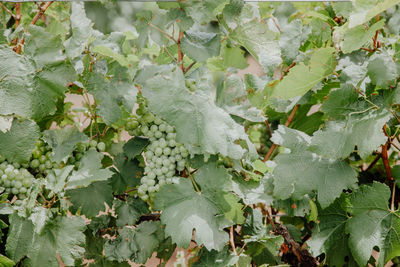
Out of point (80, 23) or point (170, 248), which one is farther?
point (170, 248)

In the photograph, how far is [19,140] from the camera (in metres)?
0.93

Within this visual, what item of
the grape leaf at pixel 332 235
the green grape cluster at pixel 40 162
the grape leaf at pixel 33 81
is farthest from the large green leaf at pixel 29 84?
the grape leaf at pixel 332 235

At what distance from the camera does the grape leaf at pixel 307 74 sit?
3.07ft

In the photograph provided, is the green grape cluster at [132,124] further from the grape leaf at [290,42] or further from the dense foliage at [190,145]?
the grape leaf at [290,42]

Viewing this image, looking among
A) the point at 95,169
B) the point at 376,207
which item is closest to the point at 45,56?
the point at 95,169

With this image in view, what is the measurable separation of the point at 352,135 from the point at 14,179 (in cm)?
78

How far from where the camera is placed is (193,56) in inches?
37.5

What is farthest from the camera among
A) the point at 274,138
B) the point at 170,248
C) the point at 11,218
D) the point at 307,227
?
the point at 307,227

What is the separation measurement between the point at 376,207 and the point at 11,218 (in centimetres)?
86

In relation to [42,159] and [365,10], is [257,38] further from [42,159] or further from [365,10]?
[42,159]

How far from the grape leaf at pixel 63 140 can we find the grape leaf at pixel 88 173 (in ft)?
0.13

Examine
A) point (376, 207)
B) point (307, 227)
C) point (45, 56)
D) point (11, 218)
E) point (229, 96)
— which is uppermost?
point (45, 56)

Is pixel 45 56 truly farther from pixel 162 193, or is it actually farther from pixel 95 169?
pixel 162 193

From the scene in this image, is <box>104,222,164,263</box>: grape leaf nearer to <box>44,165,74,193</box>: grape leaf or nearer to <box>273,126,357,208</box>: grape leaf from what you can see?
<box>44,165,74,193</box>: grape leaf
